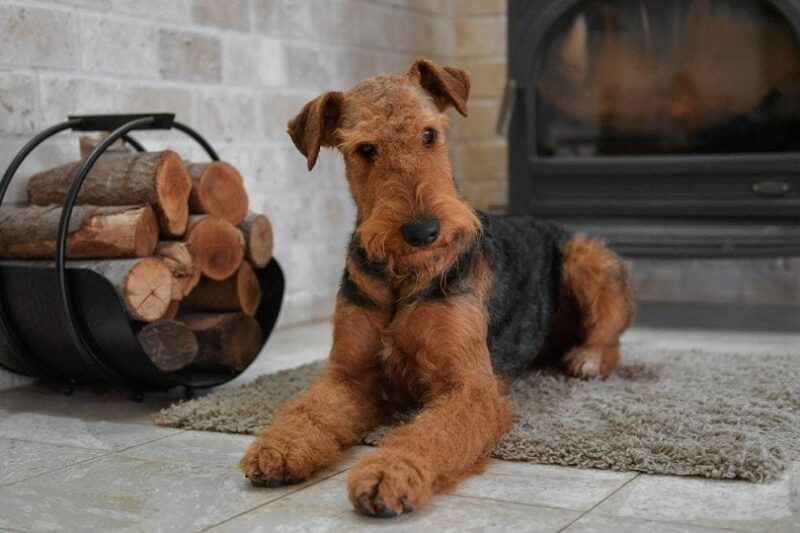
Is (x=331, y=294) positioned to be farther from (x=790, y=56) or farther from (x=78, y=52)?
(x=790, y=56)

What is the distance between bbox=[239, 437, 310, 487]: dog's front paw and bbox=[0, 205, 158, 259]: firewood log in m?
0.87

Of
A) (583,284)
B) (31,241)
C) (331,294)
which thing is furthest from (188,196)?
(331,294)

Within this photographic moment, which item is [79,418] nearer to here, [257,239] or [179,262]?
[179,262]

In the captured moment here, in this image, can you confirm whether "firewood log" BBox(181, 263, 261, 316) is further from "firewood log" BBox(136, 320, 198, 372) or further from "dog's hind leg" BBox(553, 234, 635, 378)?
"dog's hind leg" BBox(553, 234, 635, 378)

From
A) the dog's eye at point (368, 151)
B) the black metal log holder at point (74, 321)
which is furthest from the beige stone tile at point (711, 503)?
the black metal log holder at point (74, 321)

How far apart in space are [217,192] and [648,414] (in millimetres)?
1346

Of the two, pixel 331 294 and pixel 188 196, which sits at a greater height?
pixel 188 196

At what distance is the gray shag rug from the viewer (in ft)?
6.30

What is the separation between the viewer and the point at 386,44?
14.4ft

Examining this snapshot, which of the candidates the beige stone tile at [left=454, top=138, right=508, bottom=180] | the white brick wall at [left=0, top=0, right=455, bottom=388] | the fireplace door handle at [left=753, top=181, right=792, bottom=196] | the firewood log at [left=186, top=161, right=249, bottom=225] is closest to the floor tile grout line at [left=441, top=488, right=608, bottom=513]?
the firewood log at [left=186, top=161, right=249, bottom=225]

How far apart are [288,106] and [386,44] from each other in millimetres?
741

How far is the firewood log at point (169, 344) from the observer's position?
8.20ft

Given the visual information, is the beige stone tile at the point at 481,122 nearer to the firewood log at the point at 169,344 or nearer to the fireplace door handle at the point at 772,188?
the fireplace door handle at the point at 772,188

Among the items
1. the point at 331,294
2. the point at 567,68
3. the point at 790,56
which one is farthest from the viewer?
the point at 331,294
